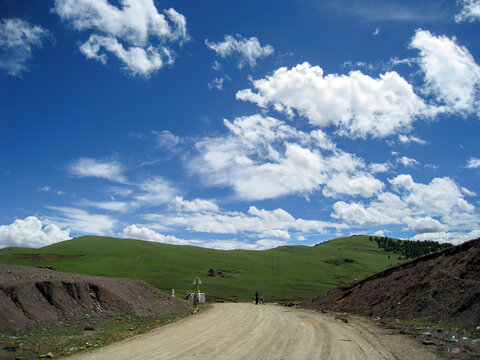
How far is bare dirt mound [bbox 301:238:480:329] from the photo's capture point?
17391 millimetres

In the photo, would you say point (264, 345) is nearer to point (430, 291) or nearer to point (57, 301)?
point (57, 301)

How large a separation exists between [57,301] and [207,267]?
96.2 metres

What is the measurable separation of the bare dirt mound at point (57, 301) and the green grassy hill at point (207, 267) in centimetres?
4323

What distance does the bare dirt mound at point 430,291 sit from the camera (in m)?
17.4

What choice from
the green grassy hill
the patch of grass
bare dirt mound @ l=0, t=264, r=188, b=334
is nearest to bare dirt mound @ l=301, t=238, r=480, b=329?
the patch of grass

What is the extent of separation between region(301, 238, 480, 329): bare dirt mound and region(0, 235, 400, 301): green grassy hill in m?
38.5

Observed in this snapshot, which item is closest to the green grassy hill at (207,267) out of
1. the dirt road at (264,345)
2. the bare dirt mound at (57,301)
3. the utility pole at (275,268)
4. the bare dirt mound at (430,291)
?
the utility pole at (275,268)

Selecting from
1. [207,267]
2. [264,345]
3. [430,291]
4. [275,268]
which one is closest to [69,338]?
[264,345]

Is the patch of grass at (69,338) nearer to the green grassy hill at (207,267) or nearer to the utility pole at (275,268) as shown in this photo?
the green grassy hill at (207,267)

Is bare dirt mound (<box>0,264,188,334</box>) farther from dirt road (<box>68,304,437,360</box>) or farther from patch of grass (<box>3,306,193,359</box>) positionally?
dirt road (<box>68,304,437,360</box>)

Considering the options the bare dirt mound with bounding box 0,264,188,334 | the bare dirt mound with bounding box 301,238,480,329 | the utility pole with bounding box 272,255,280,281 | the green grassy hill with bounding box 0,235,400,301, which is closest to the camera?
the bare dirt mound with bounding box 0,264,188,334

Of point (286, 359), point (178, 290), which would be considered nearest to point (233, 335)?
point (286, 359)

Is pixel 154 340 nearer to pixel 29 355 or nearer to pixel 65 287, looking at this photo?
pixel 29 355

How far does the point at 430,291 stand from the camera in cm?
2145
